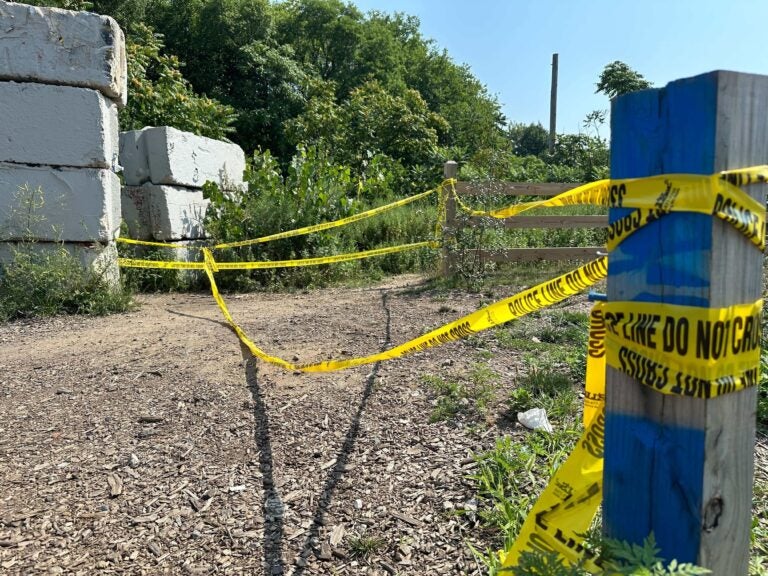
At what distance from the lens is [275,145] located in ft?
84.0

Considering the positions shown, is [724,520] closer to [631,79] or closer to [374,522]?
[374,522]

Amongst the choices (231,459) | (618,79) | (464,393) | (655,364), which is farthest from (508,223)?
(618,79)

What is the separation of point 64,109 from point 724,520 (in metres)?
6.97

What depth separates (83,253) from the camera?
6410mm

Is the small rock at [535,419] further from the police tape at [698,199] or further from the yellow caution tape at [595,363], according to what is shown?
the police tape at [698,199]

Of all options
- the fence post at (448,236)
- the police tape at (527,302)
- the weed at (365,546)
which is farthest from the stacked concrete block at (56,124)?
the weed at (365,546)

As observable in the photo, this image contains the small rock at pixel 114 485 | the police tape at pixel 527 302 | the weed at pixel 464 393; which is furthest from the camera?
the weed at pixel 464 393

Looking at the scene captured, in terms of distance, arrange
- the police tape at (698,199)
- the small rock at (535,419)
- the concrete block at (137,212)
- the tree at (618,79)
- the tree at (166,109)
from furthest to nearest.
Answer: the tree at (618,79), the tree at (166,109), the concrete block at (137,212), the small rock at (535,419), the police tape at (698,199)

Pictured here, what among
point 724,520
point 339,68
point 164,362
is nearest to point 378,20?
point 339,68

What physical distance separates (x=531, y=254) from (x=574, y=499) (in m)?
6.67

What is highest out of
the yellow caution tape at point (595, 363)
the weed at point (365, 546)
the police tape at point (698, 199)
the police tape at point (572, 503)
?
the police tape at point (698, 199)

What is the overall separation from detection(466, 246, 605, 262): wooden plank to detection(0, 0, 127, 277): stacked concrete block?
4.49m

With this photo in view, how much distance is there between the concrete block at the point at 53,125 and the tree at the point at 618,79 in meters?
21.0

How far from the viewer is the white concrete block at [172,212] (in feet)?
26.7
